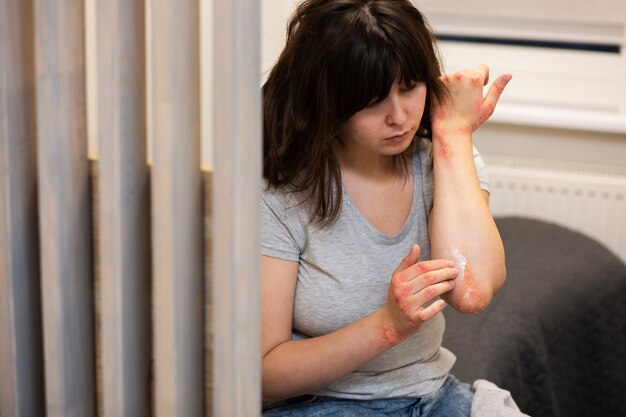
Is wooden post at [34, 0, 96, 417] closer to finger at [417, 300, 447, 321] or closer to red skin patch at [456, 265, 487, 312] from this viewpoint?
finger at [417, 300, 447, 321]

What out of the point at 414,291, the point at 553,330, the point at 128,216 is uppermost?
the point at 128,216

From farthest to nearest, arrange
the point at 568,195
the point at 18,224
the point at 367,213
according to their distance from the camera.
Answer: the point at 568,195
the point at 367,213
the point at 18,224

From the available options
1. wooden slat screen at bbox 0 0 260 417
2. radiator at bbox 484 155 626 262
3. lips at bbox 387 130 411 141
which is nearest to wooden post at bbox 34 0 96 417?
wooden slat screen at bbox 0 0 260 417

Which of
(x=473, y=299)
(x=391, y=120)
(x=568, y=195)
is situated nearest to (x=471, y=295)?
(x=473, y=299)

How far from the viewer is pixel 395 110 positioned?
45.1 inches

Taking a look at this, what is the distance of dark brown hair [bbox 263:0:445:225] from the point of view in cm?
111

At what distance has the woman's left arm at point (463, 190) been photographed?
124 cm

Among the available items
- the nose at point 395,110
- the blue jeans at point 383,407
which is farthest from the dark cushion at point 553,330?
the nose at point 395,110

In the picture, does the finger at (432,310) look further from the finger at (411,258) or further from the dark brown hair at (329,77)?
the dark brown hair at (329,77)

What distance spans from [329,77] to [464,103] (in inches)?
9.1

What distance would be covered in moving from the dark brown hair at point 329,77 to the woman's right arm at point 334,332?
11 cm

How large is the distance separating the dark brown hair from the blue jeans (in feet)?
0.83

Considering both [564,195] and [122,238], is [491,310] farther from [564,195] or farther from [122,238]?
[122,238]

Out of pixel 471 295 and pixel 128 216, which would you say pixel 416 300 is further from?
pixel 128 216
